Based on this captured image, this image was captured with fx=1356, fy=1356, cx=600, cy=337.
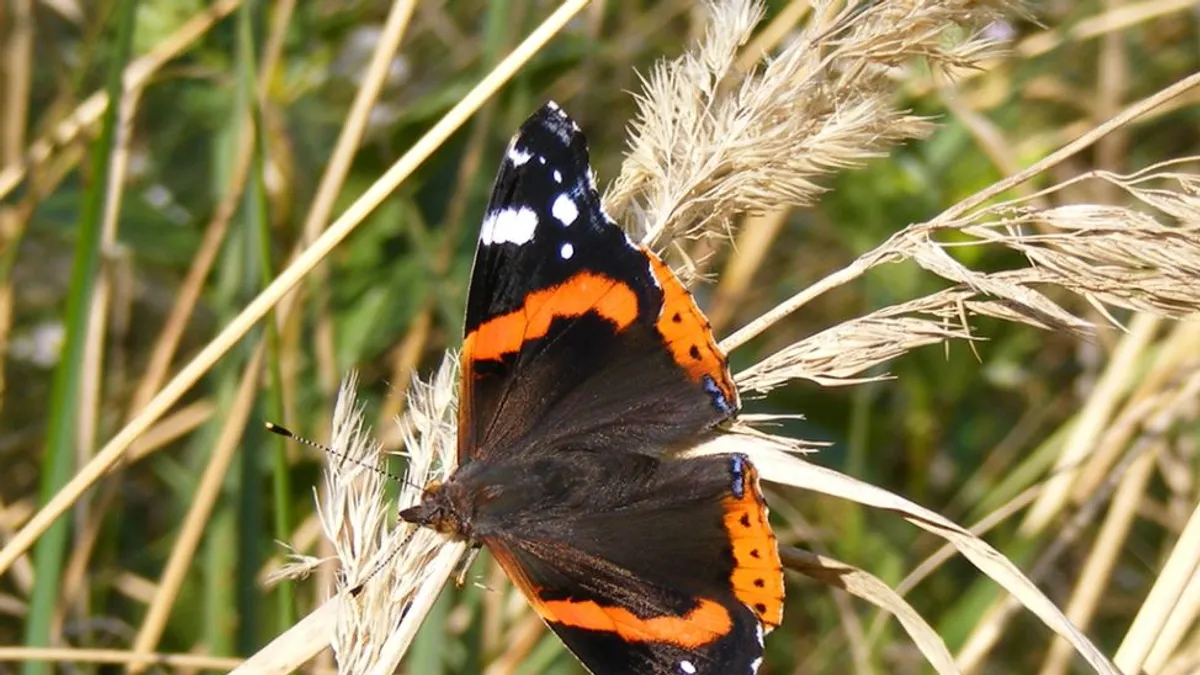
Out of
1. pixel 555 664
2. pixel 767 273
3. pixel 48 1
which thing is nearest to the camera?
pixel 555 664

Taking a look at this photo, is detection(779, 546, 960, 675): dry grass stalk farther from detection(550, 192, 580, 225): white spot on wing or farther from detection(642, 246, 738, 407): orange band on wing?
detection(550, 192, 580, 225): white spot on wing

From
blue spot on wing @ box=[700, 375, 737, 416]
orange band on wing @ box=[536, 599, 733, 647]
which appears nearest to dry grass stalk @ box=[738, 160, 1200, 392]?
blue spot on wing @ box=[700, 375, 737, 416]

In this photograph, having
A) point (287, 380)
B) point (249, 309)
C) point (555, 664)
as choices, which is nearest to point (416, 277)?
point (287, 380)

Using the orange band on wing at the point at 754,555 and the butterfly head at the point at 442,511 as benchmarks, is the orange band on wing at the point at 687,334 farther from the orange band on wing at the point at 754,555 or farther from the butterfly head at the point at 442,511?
the butterfly head at the point at 442,511

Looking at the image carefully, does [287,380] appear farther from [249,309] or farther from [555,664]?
[249,309]

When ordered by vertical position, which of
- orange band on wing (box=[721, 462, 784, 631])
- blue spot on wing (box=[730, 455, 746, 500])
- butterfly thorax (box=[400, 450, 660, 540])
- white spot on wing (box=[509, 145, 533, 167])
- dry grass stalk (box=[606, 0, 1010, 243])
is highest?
white spot on wing (box=[509, 145, 533, 167])

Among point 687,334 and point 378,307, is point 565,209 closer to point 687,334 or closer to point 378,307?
point 687,334

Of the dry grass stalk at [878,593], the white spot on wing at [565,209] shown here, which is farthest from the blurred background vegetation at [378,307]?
the dry grass stalk at [878,593]
